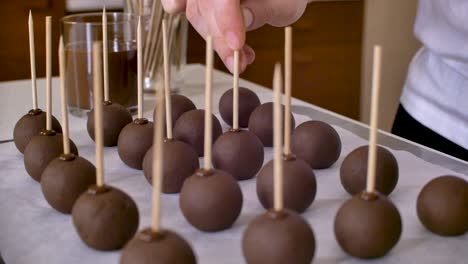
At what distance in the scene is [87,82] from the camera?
1133 millimetres

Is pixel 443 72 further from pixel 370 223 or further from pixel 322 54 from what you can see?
pixel 322 54

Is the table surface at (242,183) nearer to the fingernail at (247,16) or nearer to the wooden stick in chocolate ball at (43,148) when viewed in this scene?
the wooden stick in chocolate ball at (43,148)

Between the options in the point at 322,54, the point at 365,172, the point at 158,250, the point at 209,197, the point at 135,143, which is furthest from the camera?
the point at 322,54

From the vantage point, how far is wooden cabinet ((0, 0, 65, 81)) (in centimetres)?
204

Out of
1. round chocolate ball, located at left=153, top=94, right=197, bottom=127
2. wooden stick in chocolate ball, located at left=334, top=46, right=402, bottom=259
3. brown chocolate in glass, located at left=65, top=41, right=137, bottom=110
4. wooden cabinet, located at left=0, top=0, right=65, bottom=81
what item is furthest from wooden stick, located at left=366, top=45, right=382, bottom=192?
wooden cabinet, located at left=0, top=0, right=65, bottom=81

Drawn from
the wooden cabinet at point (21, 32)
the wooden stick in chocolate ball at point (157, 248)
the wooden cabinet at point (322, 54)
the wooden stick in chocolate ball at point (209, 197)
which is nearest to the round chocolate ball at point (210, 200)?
the wooden stick in chocolate ball at point (209, 197)

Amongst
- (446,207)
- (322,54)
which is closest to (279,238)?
(446,207)

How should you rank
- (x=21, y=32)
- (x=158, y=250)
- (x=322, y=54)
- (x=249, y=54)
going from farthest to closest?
(x=322, y=54) < (x=21, y=32) < (x=249, y=54) < (x=158, y=250)

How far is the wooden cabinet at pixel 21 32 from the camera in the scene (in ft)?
6.70

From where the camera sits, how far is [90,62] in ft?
3.68

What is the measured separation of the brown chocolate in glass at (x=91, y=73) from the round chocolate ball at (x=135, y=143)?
253 millimetres

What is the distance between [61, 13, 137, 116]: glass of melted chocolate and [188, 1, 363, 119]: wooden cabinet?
1.20 m

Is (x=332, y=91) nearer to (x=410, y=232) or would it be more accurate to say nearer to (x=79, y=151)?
(x=79, y=151)

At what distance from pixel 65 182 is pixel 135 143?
17cm
